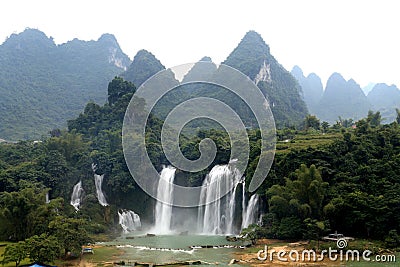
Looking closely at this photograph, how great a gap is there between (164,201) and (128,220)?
8.35ft

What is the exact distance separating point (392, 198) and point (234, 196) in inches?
323

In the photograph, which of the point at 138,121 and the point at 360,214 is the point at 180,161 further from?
the point at 360,214

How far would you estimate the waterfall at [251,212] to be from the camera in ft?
68.6

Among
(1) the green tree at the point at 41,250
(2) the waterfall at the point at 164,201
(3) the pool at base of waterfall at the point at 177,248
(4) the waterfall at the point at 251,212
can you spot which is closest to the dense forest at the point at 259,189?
(1) the green tree at the point at 41,250

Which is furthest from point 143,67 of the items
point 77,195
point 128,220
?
point 128,220

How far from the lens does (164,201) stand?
84.6 ft

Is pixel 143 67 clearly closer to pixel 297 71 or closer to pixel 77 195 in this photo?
pixel 77 195

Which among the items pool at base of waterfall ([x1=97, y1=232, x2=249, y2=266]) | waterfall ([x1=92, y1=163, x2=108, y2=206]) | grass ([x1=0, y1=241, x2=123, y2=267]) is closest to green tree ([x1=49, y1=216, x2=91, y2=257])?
grass ([x1=0, y1=241, x2=123, y2=267])

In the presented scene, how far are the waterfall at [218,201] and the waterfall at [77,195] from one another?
7.02 m

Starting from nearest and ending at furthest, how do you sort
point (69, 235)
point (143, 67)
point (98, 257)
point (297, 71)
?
point (69, 235), point (98, 257), point (143, 67), point (297, 71)

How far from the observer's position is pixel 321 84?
91125 millimetres

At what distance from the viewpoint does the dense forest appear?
16.0 m

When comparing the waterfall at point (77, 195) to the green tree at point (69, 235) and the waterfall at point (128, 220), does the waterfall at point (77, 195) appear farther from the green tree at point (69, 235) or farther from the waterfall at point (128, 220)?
the green tree at point (69, 235)

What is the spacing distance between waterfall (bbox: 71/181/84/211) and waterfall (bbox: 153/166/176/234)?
4.55 m
